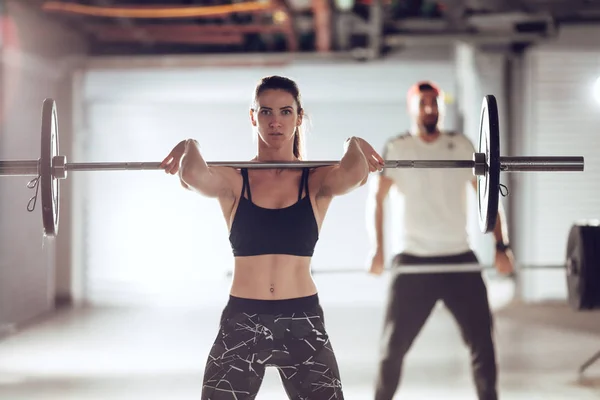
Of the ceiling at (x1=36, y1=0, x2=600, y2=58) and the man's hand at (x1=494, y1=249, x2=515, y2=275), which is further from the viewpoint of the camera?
the ceiling at (x1=36, y1=0, x2=600, y2=58)

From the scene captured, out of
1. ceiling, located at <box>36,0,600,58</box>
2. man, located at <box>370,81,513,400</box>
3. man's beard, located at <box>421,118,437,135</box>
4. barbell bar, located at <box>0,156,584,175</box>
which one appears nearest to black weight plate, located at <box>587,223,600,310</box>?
man, located at <box>370,81,513,400</box>

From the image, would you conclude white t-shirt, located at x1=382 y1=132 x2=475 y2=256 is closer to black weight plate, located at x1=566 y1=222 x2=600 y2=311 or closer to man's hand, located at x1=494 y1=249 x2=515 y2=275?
man's hand, located at x1=494 y1=249 x2=515 y2=275

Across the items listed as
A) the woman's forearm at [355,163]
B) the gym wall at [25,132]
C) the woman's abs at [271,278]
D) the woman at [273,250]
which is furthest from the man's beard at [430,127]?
the gym wall at [25,132]

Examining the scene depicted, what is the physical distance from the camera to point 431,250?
2408 millimetres

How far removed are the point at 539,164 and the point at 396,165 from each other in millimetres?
388

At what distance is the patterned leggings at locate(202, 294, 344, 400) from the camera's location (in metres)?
Answer: 1.47

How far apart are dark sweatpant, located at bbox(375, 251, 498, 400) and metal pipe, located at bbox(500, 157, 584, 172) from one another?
0.61 metres

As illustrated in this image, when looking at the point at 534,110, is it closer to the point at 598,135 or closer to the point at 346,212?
the point at 598,135

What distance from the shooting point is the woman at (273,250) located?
1494 millimetres

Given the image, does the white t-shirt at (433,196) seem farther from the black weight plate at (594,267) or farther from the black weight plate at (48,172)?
the black weight plate at (48,172)

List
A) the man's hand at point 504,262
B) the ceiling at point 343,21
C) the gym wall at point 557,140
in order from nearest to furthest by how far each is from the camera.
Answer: the man's hand at point 504,262, the ceiling at point 343,21, the gym wall at point 557,140

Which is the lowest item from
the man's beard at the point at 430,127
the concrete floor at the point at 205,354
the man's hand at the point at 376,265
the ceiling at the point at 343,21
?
the concrete floor at the point at 205,354

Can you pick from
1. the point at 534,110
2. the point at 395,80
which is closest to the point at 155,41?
the point at 395,80

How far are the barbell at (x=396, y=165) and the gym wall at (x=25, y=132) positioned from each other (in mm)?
3039
